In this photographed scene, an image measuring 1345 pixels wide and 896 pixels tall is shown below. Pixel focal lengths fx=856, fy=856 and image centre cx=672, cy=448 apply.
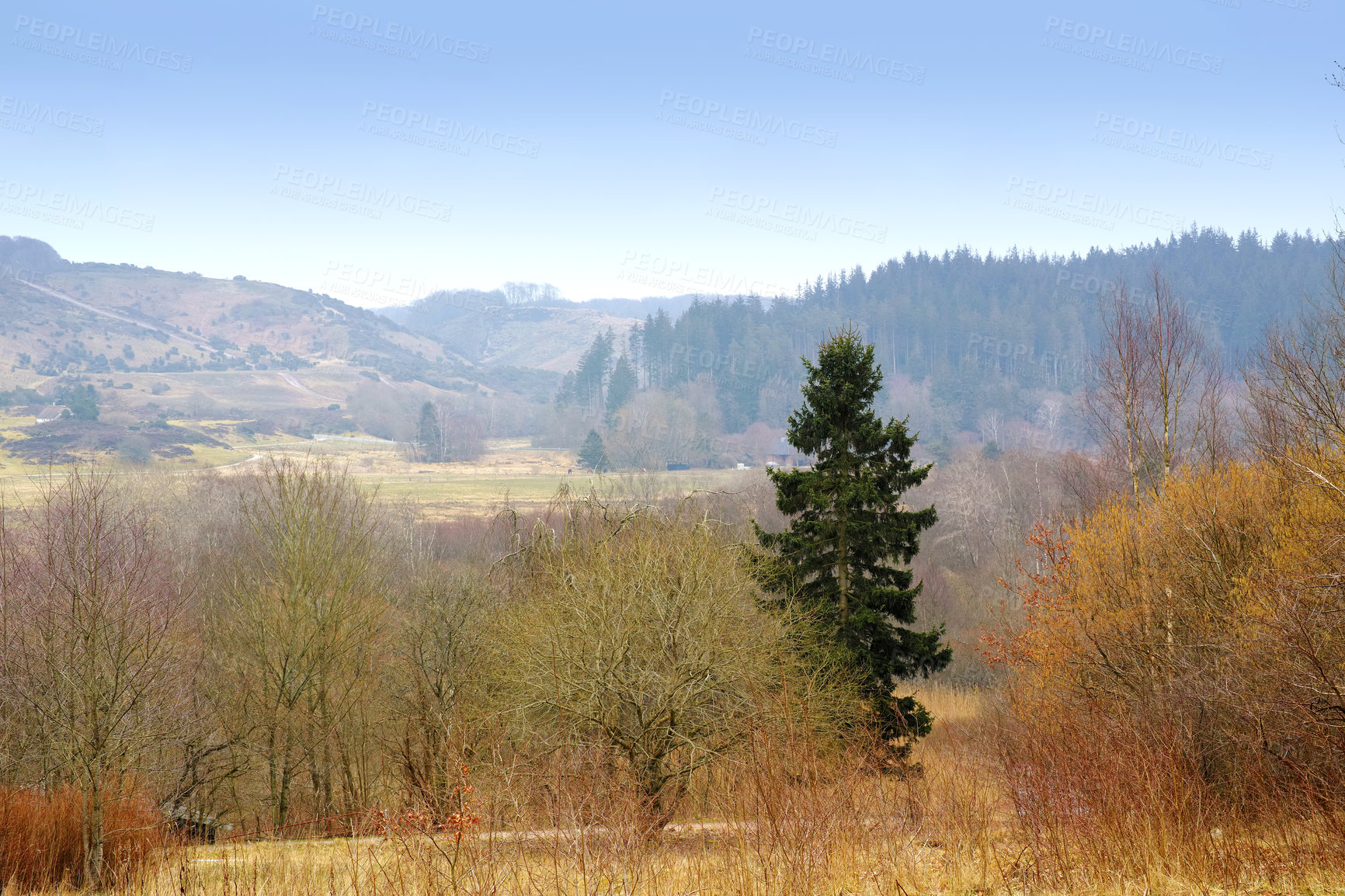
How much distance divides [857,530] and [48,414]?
140076mm

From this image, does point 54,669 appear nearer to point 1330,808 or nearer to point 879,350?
point 1330,808

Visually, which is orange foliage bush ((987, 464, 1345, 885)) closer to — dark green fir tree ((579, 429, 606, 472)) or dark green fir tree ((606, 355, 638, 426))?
dark green fir tree ((579, 429, 606, 472))

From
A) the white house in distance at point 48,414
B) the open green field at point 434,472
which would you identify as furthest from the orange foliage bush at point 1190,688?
the white house in distance at point 48,414

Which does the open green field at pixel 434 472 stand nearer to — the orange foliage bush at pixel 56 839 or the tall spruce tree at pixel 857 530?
the tall spruce tree at pixel 857 530

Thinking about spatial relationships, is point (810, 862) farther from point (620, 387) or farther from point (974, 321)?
point (974, 321)

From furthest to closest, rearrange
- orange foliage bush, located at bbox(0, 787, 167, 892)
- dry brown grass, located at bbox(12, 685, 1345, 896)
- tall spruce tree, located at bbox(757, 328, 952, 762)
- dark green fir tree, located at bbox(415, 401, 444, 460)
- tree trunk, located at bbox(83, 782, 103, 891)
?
1. dark green fir tree, located at bbox(415, 401, 444, 460)
2. tall spruce tree, located at bbox(757, 328, 952, 762)
3. tree trunk, located at bbox(83, 782, 103, 891)
4. orange foliage bush, located at bbox(0, 787, 167, 892)
5. dry brown grass, located at bbox(12, 685, 1345, 896)

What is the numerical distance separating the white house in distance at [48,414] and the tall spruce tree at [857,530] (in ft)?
403

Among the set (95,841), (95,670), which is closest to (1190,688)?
(95,841)

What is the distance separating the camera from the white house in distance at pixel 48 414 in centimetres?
11559

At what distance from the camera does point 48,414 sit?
124m

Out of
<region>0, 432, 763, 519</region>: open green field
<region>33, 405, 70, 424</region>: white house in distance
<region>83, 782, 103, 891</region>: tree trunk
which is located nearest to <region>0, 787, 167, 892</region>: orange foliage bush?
<region>83, 782, 103, 891</region>: tree trunk

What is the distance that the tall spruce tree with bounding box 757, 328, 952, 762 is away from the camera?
2042 centimetres

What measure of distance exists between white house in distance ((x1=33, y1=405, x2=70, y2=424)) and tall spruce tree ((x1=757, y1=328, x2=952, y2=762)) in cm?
12279

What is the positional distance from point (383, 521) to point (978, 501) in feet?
149
